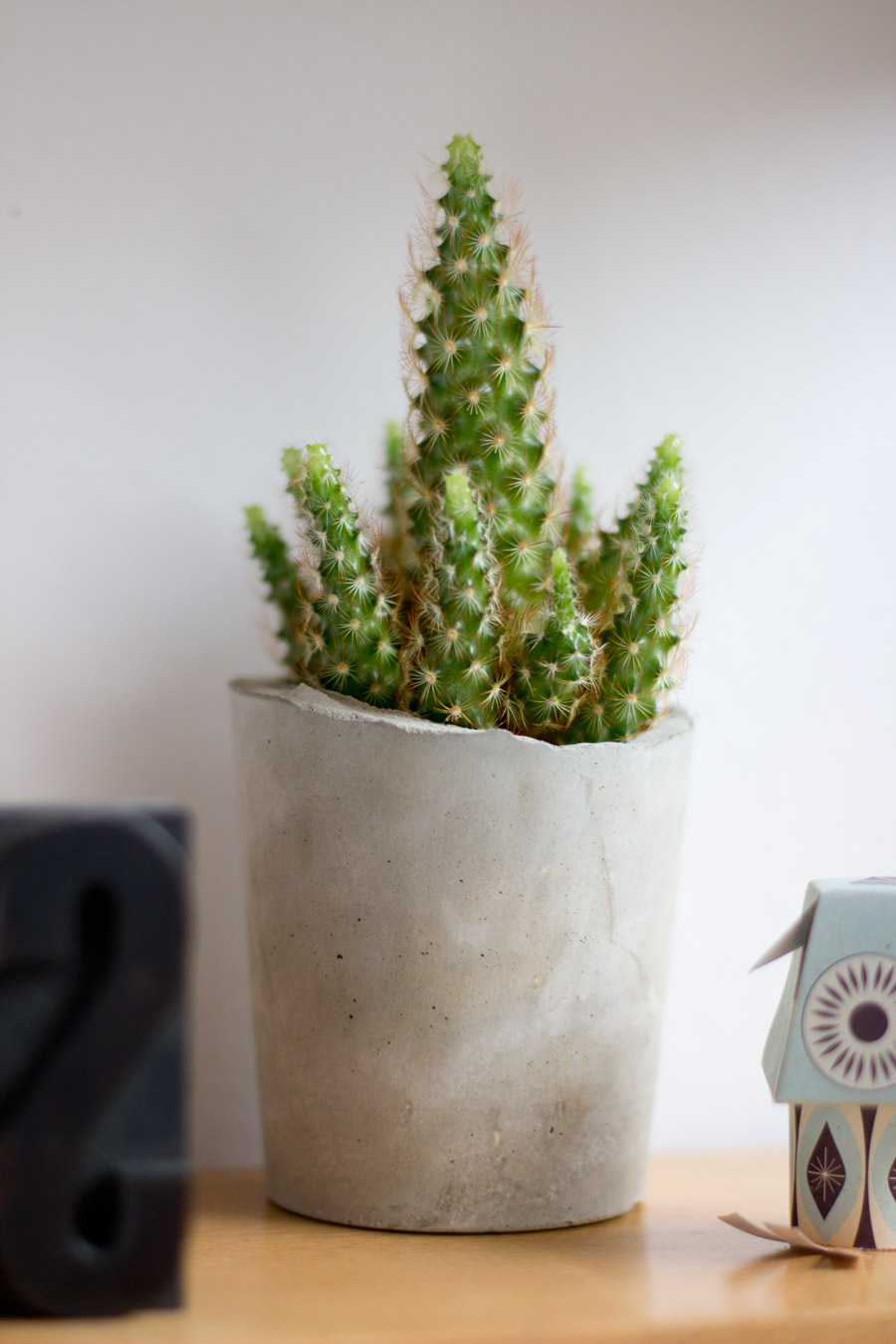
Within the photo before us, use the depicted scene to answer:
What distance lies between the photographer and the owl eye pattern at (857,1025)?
0.76 m

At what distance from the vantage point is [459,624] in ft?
2.58

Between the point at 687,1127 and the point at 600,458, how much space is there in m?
0.68

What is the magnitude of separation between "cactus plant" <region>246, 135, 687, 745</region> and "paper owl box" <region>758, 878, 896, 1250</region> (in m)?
0.20

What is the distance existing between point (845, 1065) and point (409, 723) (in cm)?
38

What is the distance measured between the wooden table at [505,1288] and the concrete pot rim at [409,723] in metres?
0.35

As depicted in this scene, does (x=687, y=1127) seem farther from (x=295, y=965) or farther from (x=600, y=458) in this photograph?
(x=600, y=458)

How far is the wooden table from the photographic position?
0.62m

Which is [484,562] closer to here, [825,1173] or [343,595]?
[343,595]

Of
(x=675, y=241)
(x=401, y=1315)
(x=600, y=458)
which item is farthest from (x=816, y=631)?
(x=401, y=1315)

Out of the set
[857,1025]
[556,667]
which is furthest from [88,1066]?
[857,1025]

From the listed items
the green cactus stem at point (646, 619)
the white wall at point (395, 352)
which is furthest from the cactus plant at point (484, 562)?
the white wall at point (395, 352)

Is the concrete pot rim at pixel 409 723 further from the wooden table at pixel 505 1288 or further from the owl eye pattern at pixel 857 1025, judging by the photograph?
the wooden table at pixel 505 1288

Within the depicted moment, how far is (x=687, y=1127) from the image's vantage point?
111 cm

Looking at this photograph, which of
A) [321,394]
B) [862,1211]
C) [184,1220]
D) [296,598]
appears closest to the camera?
[184,1220]
